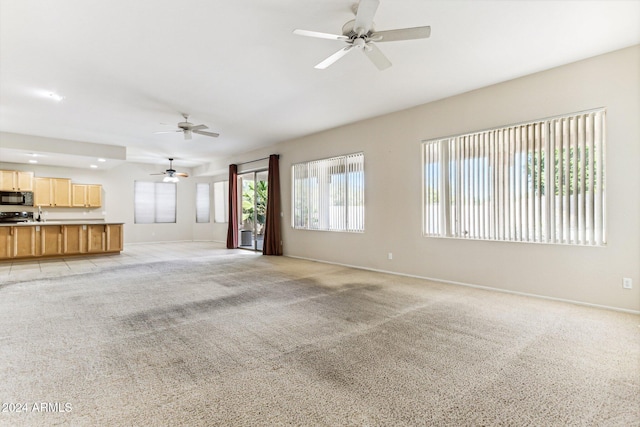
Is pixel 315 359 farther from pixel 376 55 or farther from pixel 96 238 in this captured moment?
pixel 96 238

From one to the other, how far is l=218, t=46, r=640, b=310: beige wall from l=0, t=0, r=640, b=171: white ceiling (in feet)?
0.95

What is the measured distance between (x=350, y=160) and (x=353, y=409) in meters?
5.56

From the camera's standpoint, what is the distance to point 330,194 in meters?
7.43

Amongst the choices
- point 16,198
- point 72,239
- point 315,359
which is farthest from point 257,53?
point 16,198

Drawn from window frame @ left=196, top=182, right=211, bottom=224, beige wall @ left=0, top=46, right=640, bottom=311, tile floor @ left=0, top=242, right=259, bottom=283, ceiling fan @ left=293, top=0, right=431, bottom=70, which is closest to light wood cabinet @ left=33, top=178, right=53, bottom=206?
tile floor @ left=0, top=242, right=259, bottom=283

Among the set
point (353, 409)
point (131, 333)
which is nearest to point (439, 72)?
point (353, 409)

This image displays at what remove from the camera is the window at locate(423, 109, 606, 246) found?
3937 millimetres

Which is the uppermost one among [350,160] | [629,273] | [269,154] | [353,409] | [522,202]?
[269,154]

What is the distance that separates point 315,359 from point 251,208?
891 cm

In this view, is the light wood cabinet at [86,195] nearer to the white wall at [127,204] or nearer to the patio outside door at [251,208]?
the white wall at [127,204]

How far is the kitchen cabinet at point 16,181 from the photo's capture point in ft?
29.4

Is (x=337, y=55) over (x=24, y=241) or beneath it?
over

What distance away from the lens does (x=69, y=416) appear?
184 cm

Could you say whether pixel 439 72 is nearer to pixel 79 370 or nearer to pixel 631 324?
pixel 631 324
